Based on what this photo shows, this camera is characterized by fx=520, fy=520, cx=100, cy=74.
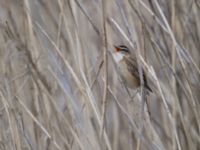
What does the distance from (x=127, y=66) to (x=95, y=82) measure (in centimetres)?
64

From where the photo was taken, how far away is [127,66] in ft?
9.63

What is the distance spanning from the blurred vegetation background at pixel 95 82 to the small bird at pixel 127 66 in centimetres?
7

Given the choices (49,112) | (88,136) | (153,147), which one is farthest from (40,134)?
(153,147)

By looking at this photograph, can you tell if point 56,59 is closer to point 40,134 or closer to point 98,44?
point 40,134

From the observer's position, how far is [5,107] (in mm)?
1976

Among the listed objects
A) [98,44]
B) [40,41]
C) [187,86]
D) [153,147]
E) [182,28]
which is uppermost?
[98,44]

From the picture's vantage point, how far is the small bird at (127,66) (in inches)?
106

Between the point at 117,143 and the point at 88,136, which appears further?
the point at 117,143

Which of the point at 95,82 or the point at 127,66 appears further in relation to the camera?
the point at 127,66

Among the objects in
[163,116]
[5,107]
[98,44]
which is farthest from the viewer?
[98,44]

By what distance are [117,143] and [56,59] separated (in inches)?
30.6

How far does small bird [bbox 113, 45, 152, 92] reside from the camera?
8.83ft

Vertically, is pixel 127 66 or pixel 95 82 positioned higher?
pixel 127 66

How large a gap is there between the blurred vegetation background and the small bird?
0.23 ft
